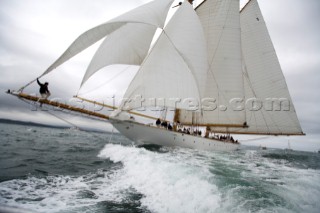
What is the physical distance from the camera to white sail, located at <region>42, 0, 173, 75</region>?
12156 millimetres

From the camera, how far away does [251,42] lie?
30.1 m

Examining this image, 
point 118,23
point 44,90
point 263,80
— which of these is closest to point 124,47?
point 118,23

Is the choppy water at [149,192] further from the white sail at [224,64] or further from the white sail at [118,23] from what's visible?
the white sail at [224,64]

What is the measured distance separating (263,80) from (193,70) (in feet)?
54.7

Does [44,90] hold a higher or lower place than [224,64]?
lower

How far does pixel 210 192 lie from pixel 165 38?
13424mm

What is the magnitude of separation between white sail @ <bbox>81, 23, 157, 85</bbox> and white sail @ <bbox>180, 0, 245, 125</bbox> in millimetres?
7851

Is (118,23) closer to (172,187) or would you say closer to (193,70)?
(193,70)

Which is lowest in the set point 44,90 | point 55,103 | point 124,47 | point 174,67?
point 55,103

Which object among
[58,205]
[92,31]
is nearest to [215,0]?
[92,31]

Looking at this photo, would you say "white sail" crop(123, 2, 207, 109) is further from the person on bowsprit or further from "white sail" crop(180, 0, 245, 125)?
"white sail" crop(180, 0, 245, 125)

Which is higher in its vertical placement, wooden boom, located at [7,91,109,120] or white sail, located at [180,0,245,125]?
white sail, located at [180,0,245,125]

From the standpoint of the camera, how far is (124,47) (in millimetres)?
19797

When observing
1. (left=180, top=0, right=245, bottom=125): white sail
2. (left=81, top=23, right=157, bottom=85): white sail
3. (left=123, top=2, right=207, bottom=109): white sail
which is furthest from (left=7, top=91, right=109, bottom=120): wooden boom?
(left=180, top=0, right=245, bottom=125): white sail
